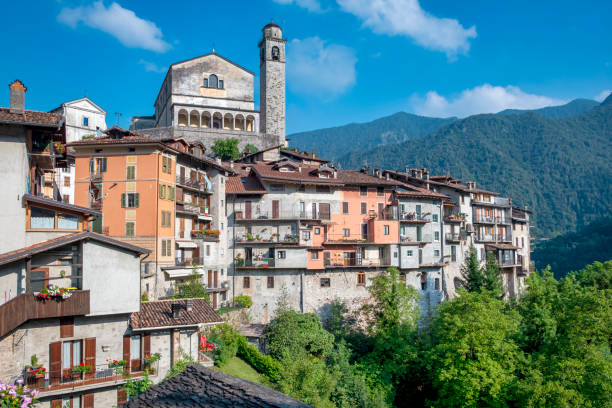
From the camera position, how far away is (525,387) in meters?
29.9

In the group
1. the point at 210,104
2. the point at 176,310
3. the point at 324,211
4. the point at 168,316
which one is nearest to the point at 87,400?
the point at 168,316

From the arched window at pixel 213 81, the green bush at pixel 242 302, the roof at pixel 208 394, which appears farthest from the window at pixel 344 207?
the arched window at pixel 213 81

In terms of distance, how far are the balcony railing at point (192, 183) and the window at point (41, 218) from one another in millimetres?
15183

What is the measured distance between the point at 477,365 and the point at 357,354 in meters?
10.2

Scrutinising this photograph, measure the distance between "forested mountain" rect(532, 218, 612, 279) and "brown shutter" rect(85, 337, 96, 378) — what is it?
101m

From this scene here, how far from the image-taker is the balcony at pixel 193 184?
3819cm

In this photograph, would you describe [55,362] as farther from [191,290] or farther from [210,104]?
[210,104]

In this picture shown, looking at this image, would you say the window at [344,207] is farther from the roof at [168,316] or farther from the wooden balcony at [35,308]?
the wooden balcony at [35,308]

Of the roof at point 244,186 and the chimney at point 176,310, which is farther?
the roof at point 244,186

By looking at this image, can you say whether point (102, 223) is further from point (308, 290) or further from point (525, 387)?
point (525, 387)

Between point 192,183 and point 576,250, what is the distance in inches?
3966

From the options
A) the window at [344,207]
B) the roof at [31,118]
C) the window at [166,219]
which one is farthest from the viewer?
the window at [344,207]

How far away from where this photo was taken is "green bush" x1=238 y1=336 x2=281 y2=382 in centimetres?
3269

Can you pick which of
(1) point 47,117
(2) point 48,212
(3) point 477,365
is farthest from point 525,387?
(1) point 47,117
